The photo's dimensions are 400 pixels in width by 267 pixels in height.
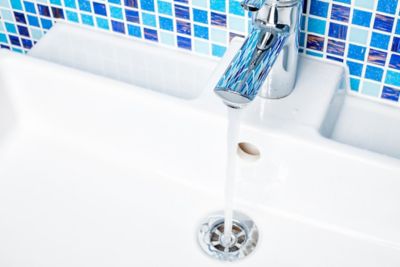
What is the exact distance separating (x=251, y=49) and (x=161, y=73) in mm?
237

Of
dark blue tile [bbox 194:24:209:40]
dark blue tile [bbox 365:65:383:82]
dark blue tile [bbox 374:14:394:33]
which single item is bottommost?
dark blue tile [bbox 365:65:383:82]

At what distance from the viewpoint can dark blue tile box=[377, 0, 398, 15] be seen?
0.72 metres

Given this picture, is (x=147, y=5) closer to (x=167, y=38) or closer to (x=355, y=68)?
(x=167, y=38)

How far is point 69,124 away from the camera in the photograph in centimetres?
92

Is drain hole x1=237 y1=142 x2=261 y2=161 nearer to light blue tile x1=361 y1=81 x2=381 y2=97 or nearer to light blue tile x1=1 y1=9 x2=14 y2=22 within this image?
light blue tile x1=361 y1=81 x2=381 y2=97

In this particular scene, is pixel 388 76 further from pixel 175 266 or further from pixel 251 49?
pixel 175 266

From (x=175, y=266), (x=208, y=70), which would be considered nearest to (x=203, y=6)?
(x=208, y=70)

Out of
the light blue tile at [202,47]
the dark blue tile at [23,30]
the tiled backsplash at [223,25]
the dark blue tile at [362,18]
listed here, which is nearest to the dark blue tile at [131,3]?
the tiled backsplash at [223,25]

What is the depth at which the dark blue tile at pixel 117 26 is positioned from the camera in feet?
3.05

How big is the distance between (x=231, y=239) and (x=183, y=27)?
31 cm

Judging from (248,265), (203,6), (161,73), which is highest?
(203,6)

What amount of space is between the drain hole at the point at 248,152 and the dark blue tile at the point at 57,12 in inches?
14.6

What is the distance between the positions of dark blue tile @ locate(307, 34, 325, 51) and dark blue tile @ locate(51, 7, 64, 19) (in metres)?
0.39

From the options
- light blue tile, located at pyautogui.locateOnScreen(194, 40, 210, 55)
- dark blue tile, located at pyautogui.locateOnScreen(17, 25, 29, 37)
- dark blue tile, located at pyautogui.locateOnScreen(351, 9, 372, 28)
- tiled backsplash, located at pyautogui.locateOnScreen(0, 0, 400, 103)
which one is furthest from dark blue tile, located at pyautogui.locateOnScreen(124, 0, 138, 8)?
dark blue tile, located at pyautogui.locateOnScreen(351, 9, 372, 28)
